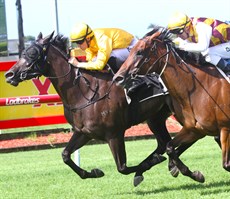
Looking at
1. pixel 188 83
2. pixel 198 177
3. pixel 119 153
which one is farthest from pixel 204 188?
pixel 188 83

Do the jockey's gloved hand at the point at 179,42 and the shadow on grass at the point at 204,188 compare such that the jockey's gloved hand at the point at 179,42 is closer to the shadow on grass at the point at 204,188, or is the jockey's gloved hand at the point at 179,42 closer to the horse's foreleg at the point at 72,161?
A: the shadow on grass at the point at 204,188

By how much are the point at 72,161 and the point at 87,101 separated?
0.87m

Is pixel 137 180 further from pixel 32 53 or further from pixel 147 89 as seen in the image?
pixel 32 53

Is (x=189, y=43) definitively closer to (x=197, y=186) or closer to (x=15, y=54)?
(x=197, y=186)

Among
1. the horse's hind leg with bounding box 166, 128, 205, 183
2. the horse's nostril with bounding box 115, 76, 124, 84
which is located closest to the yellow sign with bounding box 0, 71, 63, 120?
the horse's hind leg with bounding box 166, 128, 205, 183

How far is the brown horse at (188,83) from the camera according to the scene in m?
8.50

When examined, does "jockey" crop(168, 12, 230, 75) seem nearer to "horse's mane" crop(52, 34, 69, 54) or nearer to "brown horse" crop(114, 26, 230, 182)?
"brown horse" crop(114, 26, 230, 182)

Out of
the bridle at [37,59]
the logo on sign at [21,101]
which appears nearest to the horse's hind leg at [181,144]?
the bridle at [37,59]

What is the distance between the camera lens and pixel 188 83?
868cm

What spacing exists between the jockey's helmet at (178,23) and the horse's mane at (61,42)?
1678 mm

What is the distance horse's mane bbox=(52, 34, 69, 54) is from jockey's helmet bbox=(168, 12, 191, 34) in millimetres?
1678

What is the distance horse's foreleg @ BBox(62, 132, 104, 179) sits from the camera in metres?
9.66

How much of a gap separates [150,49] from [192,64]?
1.95 ft

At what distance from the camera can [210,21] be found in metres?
9.10
